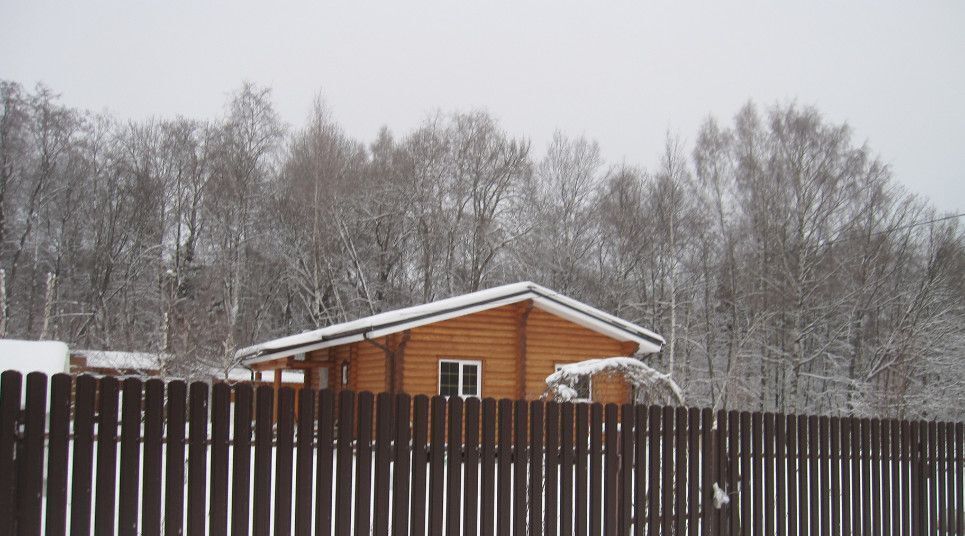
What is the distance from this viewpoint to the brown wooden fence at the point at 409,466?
516cm

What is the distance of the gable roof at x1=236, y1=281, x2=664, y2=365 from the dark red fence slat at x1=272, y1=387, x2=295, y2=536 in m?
11.1

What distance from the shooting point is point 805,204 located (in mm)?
35406

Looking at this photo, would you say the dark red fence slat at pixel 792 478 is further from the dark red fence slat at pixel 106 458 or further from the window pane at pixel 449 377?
the window pane at pixel 449 377

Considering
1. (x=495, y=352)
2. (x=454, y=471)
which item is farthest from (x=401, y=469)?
(x=495, y=352)

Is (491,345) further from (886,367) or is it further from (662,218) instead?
(662,218)

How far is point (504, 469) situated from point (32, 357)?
10.4 metres

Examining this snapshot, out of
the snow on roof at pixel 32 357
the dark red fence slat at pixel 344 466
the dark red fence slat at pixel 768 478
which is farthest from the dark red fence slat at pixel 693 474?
the snow on roof at pixel 32 357

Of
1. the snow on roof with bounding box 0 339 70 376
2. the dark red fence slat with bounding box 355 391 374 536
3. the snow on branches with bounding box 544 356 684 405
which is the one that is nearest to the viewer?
the dark red fence slat with bounding box 355 391 374 536

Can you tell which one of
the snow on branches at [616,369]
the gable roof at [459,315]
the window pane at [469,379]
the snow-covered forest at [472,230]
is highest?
the snow-covered forest at [472,230]

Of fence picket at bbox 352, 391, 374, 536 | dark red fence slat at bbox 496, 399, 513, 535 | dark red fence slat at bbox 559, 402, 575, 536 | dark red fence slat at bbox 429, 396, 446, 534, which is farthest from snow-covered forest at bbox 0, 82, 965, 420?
fence picket at bbox 352, 391, 374, 536

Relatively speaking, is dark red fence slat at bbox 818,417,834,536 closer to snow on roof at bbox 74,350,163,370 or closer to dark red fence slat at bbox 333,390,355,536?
dark red fence slat at bbox 333,390,355,536

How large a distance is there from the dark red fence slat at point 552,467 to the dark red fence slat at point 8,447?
3636mm

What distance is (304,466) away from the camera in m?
5.81

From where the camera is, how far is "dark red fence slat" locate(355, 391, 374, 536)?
600cm
